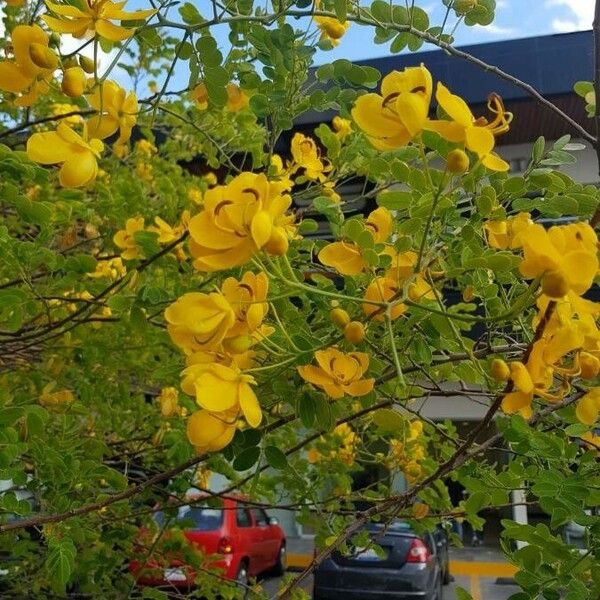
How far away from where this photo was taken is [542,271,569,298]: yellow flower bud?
1.75 feet

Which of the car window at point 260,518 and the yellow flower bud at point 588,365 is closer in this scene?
the yellow flower bud at point 588,365

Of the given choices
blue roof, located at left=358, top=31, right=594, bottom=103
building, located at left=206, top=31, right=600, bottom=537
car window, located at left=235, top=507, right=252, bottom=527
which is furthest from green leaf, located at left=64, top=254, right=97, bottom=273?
car window, located at left=235, top=507, right=252, bottom=527

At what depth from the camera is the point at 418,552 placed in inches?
229

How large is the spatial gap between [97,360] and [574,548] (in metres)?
1.30

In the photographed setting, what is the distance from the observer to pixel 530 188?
3.27ft

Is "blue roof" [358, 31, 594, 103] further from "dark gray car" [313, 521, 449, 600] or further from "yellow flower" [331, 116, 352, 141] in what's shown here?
"yellow flower" [331, 116, 352, 141]

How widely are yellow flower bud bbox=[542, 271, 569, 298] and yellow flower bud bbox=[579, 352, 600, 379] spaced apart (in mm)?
130

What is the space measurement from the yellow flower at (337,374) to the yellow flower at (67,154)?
12.2 inches

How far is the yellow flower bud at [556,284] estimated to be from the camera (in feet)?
1.75

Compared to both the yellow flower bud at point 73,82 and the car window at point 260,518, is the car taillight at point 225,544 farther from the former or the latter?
the yellow flower bud at point 73,82

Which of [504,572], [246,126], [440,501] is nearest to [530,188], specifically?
[440,501]

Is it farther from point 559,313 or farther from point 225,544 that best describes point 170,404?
point 225,544

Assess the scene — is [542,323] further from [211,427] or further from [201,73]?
[201,73]

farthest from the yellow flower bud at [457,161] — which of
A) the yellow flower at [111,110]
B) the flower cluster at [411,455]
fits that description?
the flower cluster at [411,455]
